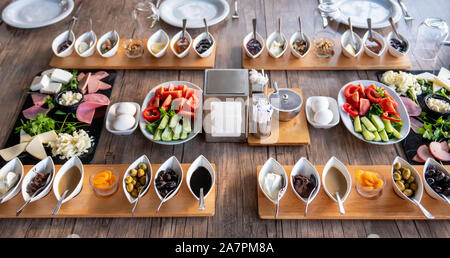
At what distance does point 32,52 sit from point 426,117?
8.35 feet

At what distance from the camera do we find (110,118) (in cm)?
170

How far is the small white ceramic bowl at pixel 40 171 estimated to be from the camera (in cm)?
138

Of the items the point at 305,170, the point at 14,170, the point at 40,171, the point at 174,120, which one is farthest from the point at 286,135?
the point at 14,170

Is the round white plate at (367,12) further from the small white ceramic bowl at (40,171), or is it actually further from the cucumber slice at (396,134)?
the small white ceramic bowl at (40,171)

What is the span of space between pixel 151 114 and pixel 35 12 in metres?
1.55

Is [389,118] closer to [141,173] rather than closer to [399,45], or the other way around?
[399,45]

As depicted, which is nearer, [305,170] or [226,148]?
[305,170]

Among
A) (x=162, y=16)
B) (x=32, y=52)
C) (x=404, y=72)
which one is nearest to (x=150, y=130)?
(x=162, y=16)

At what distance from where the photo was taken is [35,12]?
96.0 inches

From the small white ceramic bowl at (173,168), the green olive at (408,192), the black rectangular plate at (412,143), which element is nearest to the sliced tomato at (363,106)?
the black rectangular plate at (412,143)

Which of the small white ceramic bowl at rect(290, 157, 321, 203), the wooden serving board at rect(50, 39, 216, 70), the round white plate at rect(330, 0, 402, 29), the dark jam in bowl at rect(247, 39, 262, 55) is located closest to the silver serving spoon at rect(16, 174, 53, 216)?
the wooden serving board at rect(50, 39, 216, 70)

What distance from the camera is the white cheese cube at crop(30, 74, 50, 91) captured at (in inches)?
73.6

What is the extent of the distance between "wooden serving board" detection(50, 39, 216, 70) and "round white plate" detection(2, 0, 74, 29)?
0.47m
